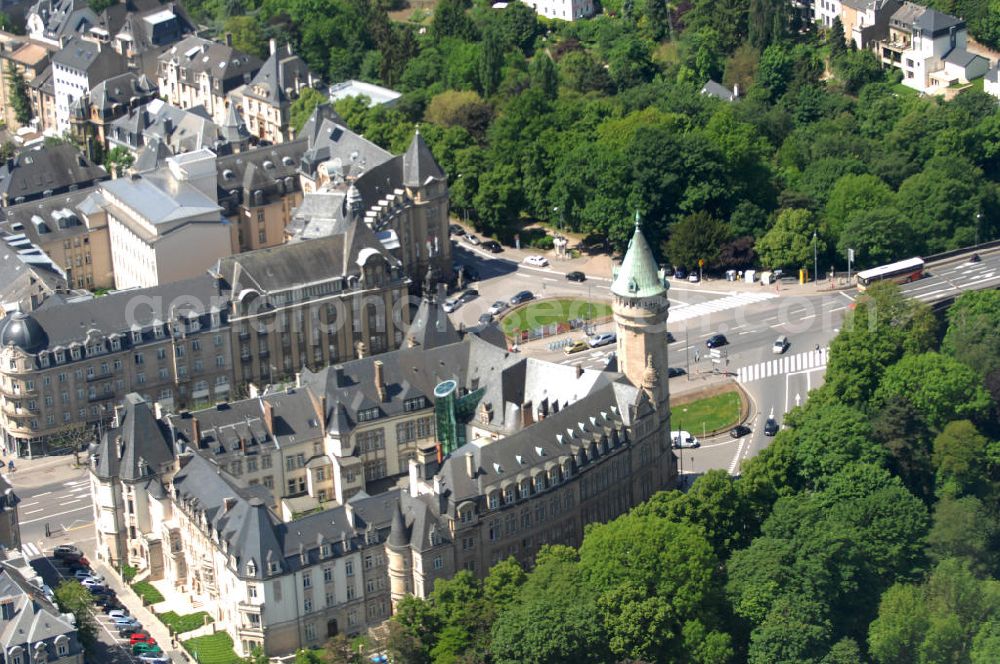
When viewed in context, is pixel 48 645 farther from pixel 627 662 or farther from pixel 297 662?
pixel 627 662

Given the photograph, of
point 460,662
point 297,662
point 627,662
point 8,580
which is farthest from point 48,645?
point 627,662

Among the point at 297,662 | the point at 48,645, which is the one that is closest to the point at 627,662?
the point at 297,662

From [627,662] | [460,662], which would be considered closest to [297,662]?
[460,662]

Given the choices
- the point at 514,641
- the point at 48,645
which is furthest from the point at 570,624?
the point at 48,645

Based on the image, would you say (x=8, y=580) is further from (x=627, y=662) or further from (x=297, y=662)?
(x=627, y=662)

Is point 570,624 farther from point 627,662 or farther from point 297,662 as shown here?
point 297,662

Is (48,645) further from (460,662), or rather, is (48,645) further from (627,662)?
(627,662)
